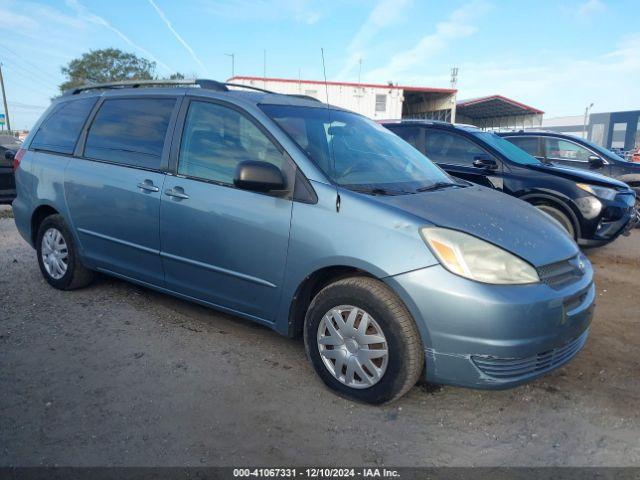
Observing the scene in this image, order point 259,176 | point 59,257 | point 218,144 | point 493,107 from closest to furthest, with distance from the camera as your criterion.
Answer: point 259,176 < point 218,144 < point 59,257 < point 493,107

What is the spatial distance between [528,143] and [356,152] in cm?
633

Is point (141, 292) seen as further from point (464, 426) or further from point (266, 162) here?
point (464, 426)

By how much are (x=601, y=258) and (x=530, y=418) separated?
15.3 feet

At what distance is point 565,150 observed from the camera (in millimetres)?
8656

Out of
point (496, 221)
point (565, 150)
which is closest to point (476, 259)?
point (496, 221)

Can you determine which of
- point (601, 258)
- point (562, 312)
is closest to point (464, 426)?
point (562, 312)

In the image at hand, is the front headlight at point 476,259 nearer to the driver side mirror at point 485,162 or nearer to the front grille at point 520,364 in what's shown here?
the front grille at point 520,364

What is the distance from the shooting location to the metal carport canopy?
3456cm

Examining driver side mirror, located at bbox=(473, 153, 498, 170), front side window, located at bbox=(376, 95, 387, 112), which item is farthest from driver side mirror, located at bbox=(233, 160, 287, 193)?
front side window, located at bbox=(376, 95, 387, 112)

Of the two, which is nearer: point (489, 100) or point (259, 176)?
point (259, 176)

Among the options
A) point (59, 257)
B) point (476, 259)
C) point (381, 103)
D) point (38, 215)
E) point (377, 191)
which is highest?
point (381, 103)

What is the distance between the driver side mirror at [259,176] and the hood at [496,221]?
605 millimetres

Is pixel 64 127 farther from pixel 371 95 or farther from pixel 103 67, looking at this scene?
pixel 103 67

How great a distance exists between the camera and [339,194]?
2809mm
